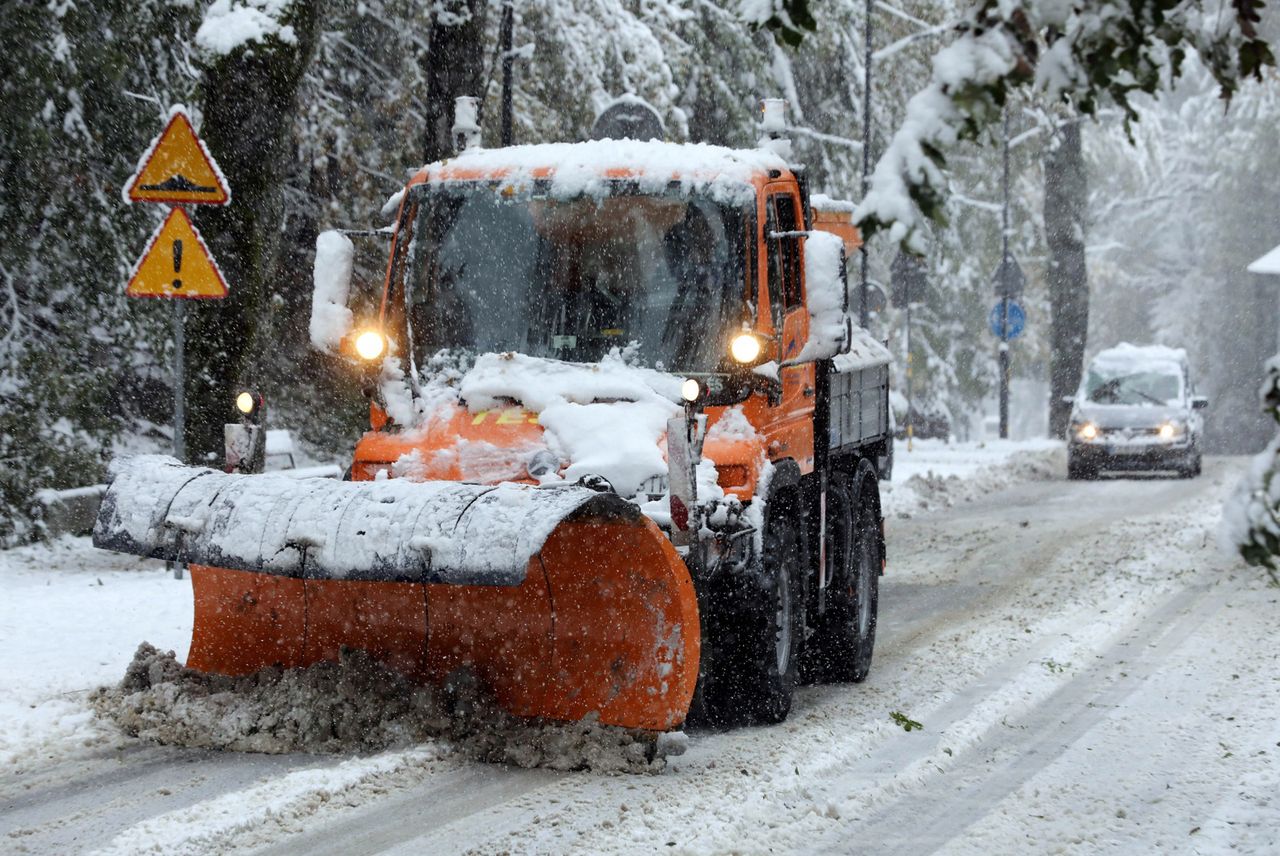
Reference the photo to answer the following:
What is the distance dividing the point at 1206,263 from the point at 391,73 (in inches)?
1682

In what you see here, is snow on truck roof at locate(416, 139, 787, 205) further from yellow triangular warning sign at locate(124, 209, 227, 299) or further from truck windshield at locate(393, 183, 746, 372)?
yellow triangular warning sign at locate(124, 209, 227, 299)

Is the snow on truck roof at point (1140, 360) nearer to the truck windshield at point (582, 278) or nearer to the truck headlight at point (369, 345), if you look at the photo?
the truck windshield at point (582, 278)

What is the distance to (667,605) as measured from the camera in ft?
22.5

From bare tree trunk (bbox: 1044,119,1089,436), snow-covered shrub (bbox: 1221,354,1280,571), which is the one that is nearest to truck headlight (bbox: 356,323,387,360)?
snow-covered shrub (bbox: 1221,354,1280,571)

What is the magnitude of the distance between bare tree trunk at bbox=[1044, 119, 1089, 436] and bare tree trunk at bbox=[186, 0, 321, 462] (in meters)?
26.8

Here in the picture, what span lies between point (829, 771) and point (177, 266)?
6002 mm

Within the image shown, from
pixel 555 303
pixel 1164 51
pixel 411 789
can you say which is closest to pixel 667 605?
pixel 411 789

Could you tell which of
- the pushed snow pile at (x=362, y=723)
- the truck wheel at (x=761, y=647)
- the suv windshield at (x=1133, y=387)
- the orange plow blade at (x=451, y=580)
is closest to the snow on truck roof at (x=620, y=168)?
the truck wheel at (x=761, y=647)

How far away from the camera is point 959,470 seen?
27.2m

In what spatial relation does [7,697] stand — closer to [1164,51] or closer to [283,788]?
[283,788]

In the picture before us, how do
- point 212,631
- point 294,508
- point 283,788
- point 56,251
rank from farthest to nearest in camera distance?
point 56,251 → point 212,631 → point 294,508 → point 283,788

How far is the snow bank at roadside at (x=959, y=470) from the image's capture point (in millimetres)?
22094

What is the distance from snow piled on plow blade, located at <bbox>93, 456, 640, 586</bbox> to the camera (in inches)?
251

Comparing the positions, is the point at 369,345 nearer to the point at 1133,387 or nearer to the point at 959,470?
the point at 959,470
